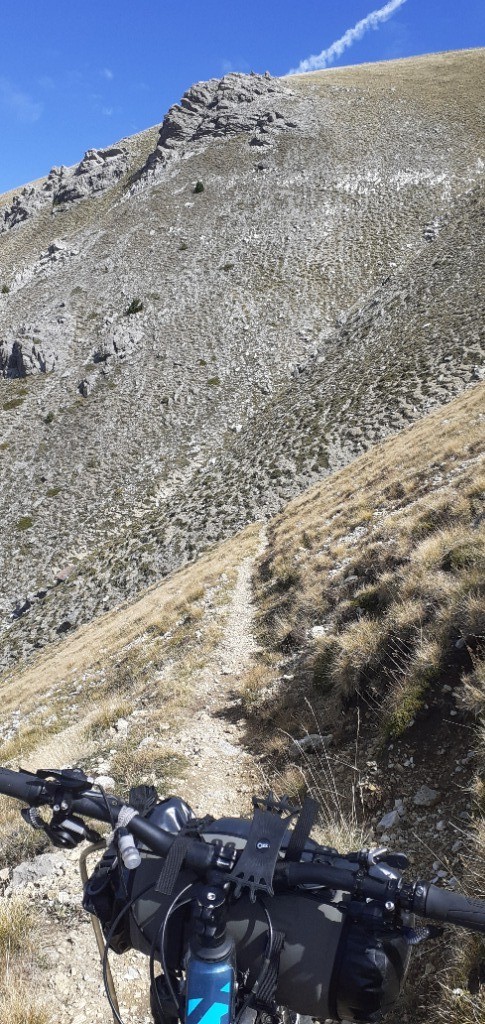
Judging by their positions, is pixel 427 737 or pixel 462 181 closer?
pixel 427 737

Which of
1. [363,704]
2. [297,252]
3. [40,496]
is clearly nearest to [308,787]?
[363,704]

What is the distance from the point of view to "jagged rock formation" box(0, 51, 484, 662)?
106 feet

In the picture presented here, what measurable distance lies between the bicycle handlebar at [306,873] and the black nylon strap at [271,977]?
7.9 inches

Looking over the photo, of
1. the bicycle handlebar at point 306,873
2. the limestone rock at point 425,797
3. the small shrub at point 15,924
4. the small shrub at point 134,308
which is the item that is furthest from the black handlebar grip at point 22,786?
the small shrub at point 134,308

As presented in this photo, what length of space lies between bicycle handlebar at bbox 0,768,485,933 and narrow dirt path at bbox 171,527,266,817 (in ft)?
14.1

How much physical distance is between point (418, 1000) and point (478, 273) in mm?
43413

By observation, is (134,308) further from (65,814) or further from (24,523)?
(65,814)

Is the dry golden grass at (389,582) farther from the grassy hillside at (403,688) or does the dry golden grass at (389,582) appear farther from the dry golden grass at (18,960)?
the dry golden grass at (18,960)

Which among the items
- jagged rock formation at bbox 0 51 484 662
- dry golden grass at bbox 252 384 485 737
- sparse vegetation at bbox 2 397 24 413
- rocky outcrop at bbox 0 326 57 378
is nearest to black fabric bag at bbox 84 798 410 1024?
dry golden grass at bbox 252 384 485 737

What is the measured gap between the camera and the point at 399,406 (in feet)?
103

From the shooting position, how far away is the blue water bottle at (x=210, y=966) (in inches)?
79.7

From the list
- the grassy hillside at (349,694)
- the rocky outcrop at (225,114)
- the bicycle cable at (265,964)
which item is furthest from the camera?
the rocky outcrop at (225,114)

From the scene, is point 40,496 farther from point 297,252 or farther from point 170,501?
point 297,252

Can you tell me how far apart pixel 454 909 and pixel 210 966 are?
0.98m
